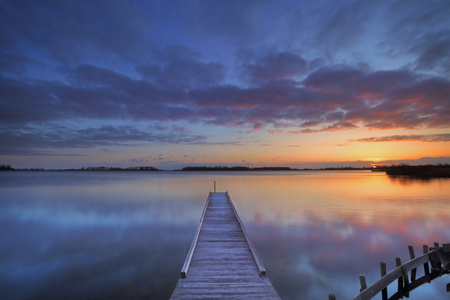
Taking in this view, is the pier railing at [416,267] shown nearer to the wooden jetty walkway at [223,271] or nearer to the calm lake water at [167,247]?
the calm lake water at [167,247]

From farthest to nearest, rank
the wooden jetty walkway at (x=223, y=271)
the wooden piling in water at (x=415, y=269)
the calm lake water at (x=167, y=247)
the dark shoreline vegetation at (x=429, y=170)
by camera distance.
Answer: the dark shoreline vegetation at (x=429, y=170), the calm lake water at (x=167, y=247), the wooden piling in water at (x=415, y=269), the wooden jetty walkway at (x=223, y=271)

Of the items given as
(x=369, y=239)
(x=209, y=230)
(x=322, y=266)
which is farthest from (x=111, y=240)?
(x=369, y=239)

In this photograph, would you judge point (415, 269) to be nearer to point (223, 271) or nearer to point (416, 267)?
point (416, 267)

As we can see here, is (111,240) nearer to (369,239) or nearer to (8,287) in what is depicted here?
(8,287)

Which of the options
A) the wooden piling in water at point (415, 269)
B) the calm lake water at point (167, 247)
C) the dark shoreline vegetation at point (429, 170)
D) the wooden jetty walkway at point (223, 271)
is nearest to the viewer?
the wooden jetty walkway at point (223, 271)

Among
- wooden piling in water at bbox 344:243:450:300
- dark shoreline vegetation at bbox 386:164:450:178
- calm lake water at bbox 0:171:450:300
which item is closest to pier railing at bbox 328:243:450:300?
wooden piling in water at bbox 344:243:450:300

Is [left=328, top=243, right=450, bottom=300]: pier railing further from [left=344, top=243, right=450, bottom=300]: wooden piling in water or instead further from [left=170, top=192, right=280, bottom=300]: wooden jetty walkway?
[left=170, top=192, right=280, bottom=300]: wooden jetty walkway

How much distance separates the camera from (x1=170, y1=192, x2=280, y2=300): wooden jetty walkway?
20.6 feet

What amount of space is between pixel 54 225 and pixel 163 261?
1165 cm

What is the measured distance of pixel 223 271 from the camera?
7.51 m

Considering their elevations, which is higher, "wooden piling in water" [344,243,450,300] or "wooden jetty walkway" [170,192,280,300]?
"wooden jetty walkway" [170,192,280,300]

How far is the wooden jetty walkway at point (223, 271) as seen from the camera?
6.29 m

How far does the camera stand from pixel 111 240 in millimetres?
13859

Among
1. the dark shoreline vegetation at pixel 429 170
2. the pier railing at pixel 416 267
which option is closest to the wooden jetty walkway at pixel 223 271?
the pier railing at pixel 416 267
